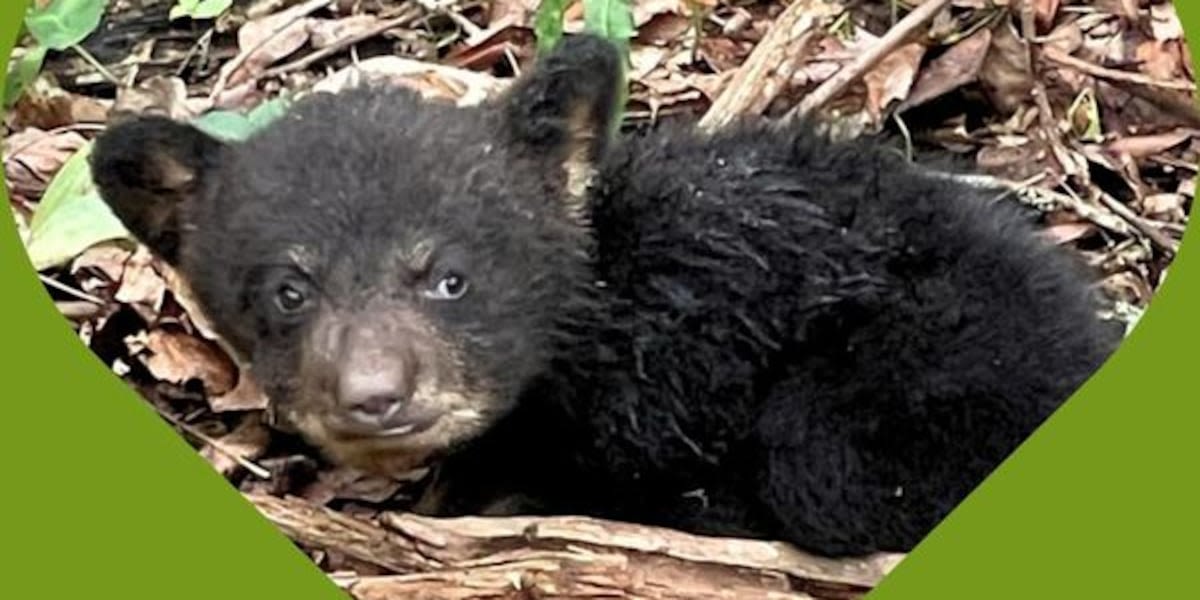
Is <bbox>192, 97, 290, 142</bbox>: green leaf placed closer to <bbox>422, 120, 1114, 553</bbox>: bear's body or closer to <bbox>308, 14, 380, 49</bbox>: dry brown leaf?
<bbox>308, 14, 380, 49</bbox>: dry brown leaf

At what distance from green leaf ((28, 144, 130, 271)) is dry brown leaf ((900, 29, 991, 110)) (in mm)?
1305

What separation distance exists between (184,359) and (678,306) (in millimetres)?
804

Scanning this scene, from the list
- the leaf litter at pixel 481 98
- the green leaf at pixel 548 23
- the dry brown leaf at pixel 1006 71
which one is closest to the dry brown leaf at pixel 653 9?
the leaf litter at pixel 481 98

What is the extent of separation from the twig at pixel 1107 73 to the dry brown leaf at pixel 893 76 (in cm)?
21

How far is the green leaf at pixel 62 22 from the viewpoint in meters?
4.49

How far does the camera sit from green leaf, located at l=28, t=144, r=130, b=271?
445cm

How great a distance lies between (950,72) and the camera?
179 inches

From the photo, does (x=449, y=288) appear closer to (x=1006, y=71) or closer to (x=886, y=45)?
(x=886, y=45)

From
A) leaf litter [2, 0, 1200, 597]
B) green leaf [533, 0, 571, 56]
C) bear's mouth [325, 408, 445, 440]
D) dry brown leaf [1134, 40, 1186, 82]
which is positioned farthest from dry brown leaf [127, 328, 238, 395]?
dry brown leaf [1134, 40, 1186, 82]

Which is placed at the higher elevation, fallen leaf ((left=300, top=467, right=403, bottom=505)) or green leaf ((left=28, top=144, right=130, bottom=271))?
green leaf ((left=28, top=144, right=130, bottom=271))

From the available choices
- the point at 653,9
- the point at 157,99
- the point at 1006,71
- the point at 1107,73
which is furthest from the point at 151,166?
the point at 1107,73

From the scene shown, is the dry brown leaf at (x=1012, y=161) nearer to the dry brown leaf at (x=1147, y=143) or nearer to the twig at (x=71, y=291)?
the dry brown leaf at (x=1147, y=143)

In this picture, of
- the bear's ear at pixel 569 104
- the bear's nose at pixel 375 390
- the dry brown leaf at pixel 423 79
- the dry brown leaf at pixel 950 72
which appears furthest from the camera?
the dry brown leaf at pixel 950 72

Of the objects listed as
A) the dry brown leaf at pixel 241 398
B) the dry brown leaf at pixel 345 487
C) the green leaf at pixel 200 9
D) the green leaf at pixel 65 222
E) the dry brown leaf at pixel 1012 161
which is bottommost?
the dry brown leaf at pixel 345 487
